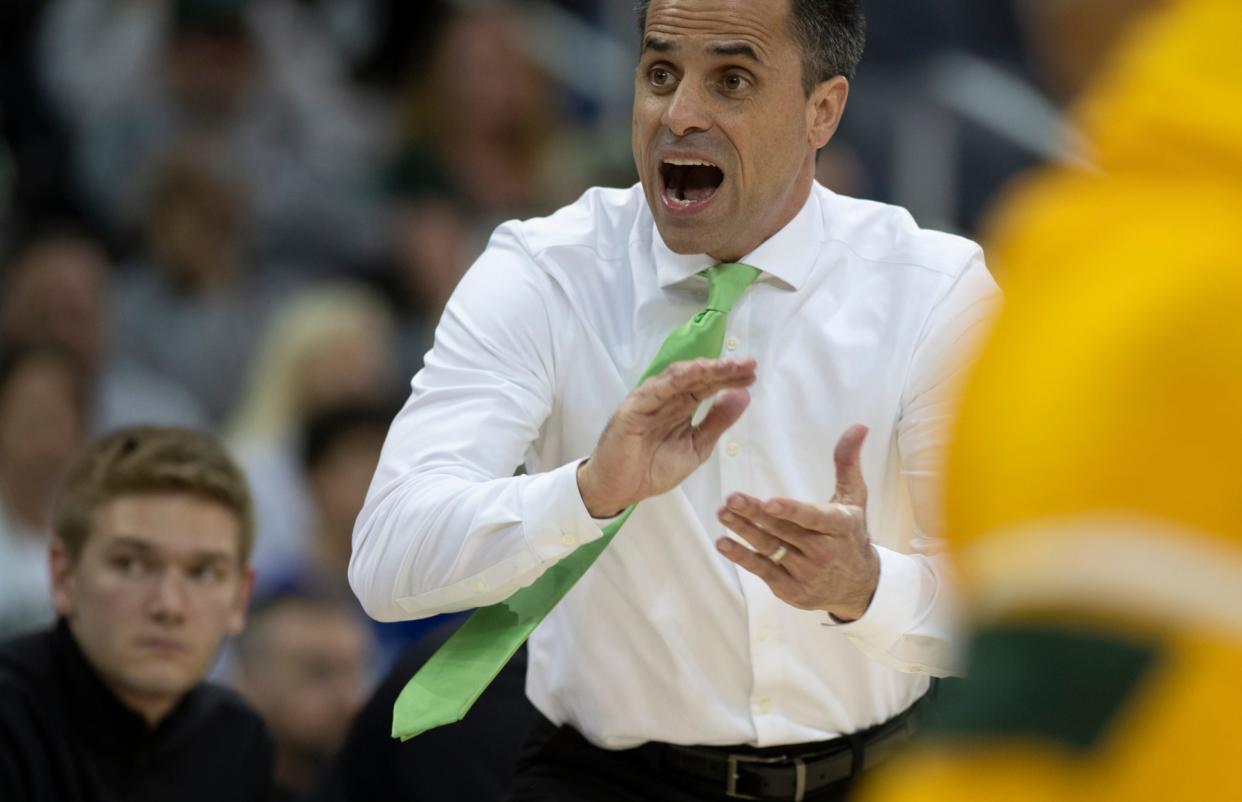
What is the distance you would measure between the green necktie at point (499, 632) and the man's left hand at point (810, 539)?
0.38m

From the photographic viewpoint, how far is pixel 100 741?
4.05 metres

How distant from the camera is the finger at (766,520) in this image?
8.96 ft

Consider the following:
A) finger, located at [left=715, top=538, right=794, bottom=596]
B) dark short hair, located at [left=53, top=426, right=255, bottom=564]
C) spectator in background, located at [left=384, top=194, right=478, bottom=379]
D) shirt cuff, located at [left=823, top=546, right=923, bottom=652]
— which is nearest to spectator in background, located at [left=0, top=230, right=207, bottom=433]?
spectator in background, located at [left=384, top=194, right=478, bottom=379]

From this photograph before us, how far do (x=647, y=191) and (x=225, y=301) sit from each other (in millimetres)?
3890

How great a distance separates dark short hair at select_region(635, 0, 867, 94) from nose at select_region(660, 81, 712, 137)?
0.64ft

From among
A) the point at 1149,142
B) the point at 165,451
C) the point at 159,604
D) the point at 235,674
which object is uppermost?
the point at 1149,142

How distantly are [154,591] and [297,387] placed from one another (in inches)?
103

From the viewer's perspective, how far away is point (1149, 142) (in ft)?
5.09

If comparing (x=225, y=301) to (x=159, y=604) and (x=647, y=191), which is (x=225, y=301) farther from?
(x=647, y=191)

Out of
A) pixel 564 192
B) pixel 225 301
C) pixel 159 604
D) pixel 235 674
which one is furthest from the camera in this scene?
pixel 564 192

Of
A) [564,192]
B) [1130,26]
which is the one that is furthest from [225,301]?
[1130,26]

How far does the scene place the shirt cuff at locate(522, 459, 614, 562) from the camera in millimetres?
3115

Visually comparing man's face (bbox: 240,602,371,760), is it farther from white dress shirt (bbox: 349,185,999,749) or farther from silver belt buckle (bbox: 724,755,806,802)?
silver belt buckle (bbox: 724,755,806,802)

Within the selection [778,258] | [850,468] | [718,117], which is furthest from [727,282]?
[850,468]
